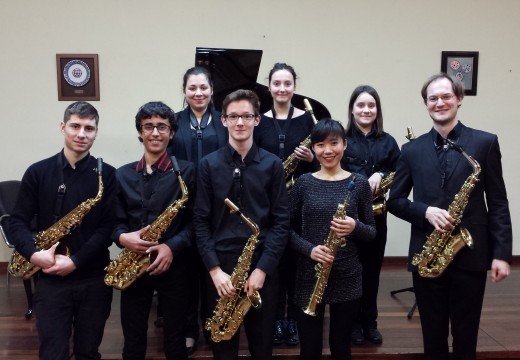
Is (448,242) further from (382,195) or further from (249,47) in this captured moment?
(249,47)

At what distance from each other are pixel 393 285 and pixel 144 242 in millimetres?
2763

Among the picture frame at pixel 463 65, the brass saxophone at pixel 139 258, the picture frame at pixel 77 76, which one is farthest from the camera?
the picture frame at pixel 463 65

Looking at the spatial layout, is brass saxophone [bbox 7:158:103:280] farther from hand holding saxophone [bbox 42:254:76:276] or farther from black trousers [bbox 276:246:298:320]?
black trousers [bbox 276:246:298:320]

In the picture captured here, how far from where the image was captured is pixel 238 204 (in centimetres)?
246

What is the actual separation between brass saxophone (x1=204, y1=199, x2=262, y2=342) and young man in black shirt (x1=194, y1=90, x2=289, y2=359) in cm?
5

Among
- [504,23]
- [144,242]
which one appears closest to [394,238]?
[504,23]

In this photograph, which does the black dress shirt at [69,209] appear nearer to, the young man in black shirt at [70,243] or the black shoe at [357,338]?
the young man in black shirt at [70,243]

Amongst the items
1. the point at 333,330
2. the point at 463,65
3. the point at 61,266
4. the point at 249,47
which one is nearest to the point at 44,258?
the point at 61,266

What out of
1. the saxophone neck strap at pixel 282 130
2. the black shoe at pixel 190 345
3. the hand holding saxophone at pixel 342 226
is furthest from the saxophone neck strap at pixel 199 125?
the black shoe at pixel 190 345

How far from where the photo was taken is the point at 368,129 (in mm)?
3172

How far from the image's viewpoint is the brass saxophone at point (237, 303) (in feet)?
7.82

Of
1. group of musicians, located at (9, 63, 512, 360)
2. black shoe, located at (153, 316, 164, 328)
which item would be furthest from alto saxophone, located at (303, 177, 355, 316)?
black shoe, located at (153, 316, 164, 328)

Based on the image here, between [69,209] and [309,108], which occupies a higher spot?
[309,108]

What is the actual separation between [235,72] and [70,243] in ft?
5.60
